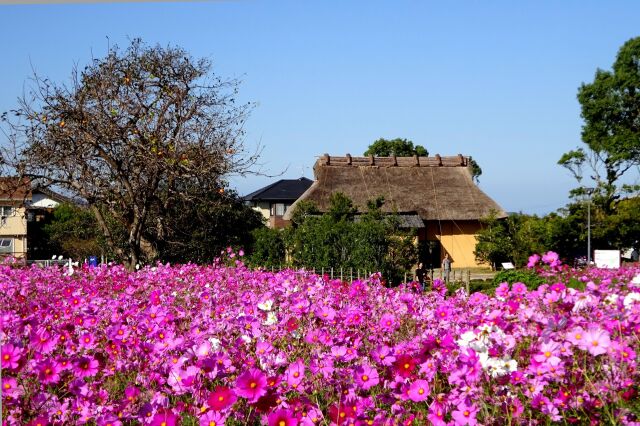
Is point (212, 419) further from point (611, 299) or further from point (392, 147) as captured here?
point (392, 147)

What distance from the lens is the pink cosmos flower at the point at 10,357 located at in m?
3.10

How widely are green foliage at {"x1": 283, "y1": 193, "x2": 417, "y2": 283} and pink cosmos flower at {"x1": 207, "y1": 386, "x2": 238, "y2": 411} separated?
1313 centimetres

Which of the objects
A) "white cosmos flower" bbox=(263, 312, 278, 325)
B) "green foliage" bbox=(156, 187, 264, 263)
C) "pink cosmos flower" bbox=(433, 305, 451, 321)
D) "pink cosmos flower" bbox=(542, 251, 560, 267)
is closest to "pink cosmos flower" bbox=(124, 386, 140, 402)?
"white cosmos flower" bbox=(263, 312, 278, 325)

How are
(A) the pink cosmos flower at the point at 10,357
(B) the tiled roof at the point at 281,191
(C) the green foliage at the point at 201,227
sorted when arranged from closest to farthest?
(A) the pink cosmos flower at the point at 10,357
(C) the green foliage at the point at 201,227
(B) the tiled roof at the point at 281,191

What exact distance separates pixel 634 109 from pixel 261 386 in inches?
1419

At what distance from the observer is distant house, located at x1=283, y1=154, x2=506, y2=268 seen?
34125 mm

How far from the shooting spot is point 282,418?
2.73 metres

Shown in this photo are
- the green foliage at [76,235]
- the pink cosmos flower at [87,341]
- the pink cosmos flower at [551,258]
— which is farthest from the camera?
the green foliage at [76,235]

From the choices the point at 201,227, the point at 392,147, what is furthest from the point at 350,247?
the point at 392,147

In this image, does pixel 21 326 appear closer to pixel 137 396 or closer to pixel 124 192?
pixel 137 396

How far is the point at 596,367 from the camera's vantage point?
3.37m

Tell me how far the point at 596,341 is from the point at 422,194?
106ft

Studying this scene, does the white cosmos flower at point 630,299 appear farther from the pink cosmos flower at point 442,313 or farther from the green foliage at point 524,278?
the green foliage at point 524,278

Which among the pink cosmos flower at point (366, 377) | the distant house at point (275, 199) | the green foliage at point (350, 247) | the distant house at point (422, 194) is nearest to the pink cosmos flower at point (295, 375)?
the pink cosmos flower at point (366, 377)
